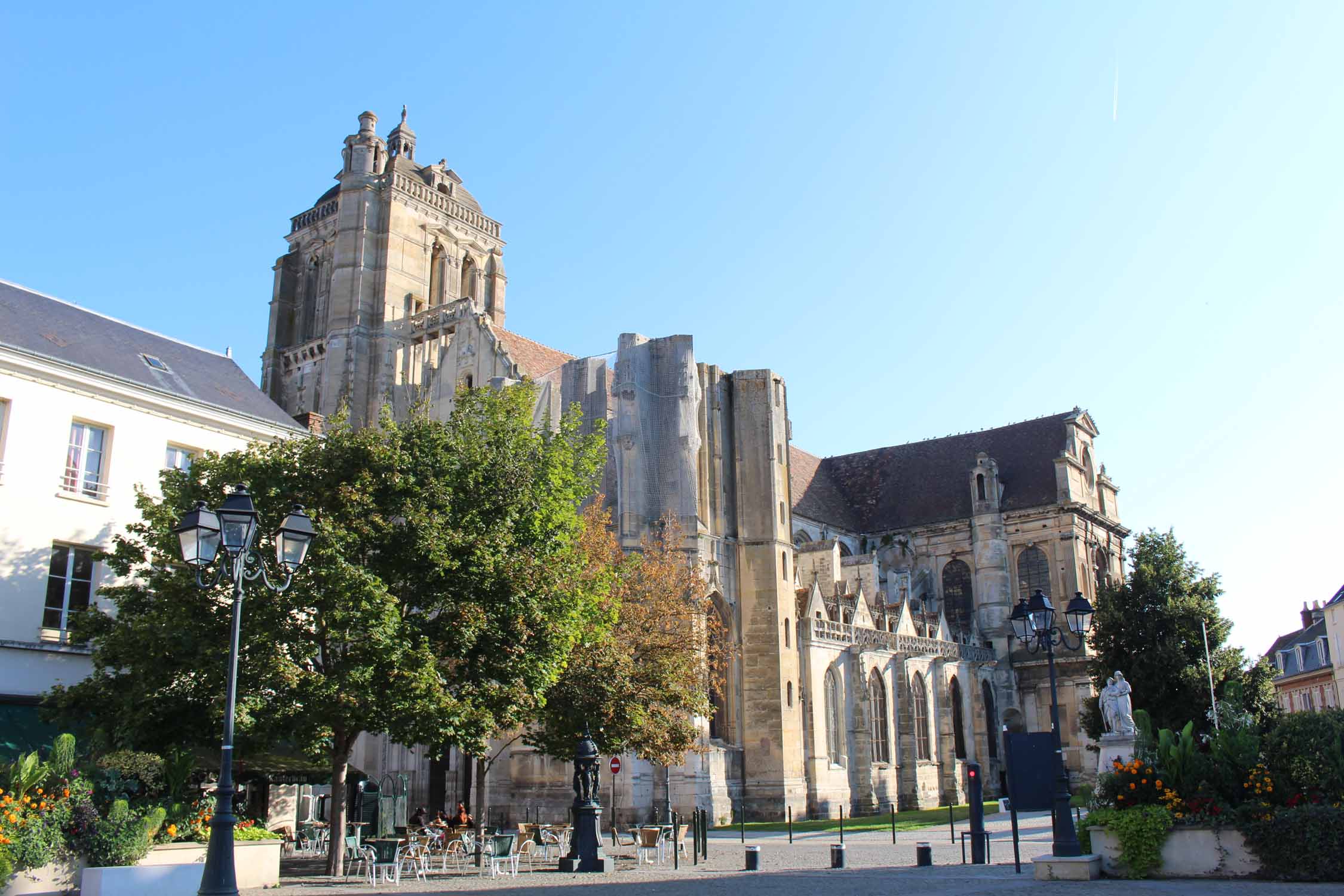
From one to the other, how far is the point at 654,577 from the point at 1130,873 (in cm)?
1512

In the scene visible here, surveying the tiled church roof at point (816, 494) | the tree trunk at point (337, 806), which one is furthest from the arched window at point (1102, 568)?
the tree trunk at point (337, 806)

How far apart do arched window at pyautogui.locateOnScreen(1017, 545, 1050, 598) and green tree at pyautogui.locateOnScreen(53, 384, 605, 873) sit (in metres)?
39.5

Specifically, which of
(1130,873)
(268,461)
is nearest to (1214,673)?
(1130,873)

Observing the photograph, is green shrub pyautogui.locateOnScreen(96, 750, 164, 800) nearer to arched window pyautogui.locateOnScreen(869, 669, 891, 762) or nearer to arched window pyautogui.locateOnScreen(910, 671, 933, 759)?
arched window pyautogui.locateOnScreen(869, 669, 891, 762)

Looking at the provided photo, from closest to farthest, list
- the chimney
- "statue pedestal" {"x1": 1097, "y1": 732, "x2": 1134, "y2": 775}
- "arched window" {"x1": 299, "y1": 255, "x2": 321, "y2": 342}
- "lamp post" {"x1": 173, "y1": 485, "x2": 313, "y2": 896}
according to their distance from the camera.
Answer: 1. "lamp post" {"x1": 173, "y1": 485, "x2": 313, "y2": 896}
2. "statue pedestal" {"x1": 1097, "y1": 732, "x2": 1134, "y2": 775}
3. the chimney
4. "arched window" {"x1": 299, "y1": 255, "x2": 321, "y2": 342}

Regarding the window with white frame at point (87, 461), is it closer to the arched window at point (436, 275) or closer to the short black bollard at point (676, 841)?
the short black bollard at point (676, 841)

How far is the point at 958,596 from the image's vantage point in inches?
2247

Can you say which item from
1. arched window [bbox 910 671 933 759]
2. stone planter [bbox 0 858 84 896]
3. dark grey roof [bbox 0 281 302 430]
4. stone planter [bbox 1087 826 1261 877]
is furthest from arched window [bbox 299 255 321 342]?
stone planter [bbox 1087 826 1261 877]

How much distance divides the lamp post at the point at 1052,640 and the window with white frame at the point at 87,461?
17764mm

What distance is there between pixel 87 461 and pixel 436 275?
31.3m

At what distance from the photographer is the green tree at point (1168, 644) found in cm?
3966

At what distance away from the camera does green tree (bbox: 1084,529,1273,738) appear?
130ft

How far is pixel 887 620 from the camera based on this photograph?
4509 cm

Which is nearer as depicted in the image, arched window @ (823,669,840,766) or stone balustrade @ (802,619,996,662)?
arched window @ (823,669,840,766)
